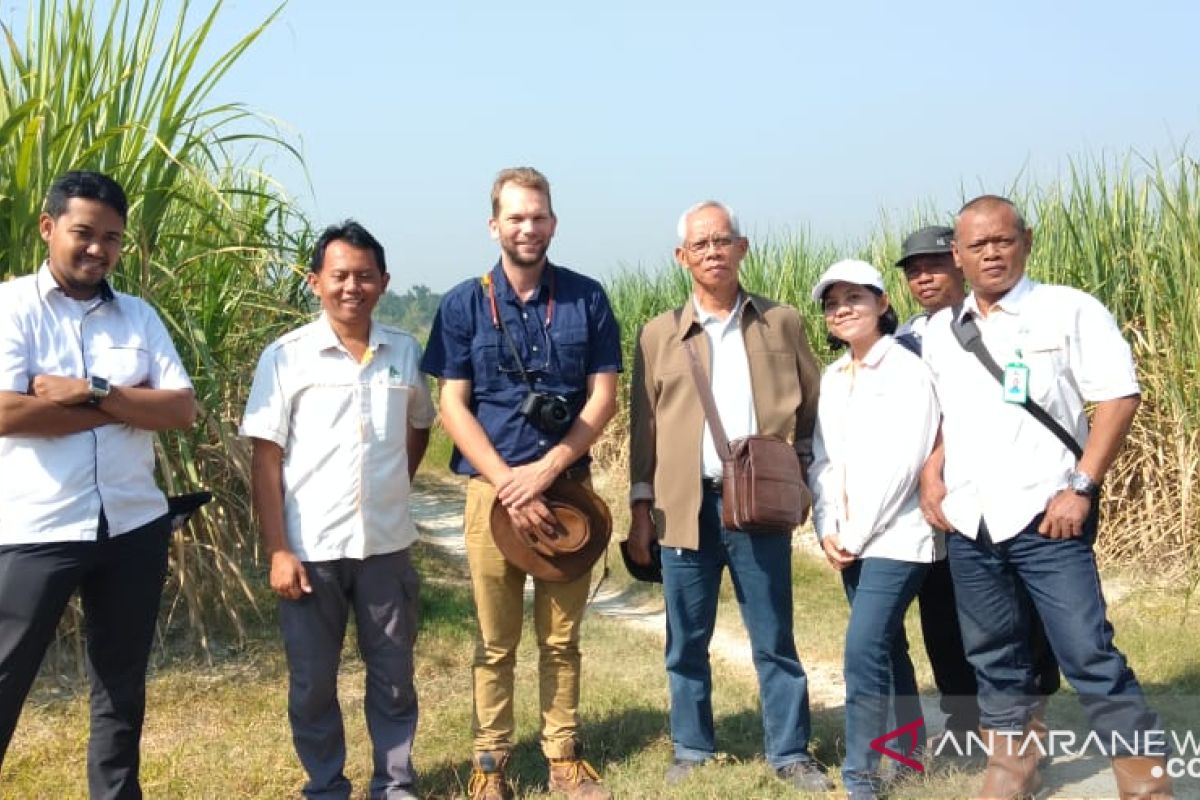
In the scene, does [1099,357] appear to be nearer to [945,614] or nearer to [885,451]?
[885,451]

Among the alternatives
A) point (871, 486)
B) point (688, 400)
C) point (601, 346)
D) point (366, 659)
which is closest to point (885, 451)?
point (871, 486)

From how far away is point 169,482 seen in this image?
15.0 ft

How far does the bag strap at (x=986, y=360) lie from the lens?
3201 mm

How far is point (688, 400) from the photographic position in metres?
3.73

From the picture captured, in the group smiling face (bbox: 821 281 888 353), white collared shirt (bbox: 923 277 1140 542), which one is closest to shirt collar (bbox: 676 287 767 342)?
smiling face (bbox: 821 281 888 353)

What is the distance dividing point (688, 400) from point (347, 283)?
114 cm

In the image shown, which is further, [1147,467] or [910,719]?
[1147,467]

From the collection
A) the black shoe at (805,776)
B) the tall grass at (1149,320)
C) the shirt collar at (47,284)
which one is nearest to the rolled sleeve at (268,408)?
the shirt collar at (47,284)

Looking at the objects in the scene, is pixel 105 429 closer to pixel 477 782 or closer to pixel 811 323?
pixel 477 782

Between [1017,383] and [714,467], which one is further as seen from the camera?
[714,467]

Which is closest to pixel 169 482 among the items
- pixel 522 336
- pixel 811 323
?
pixel 522 336

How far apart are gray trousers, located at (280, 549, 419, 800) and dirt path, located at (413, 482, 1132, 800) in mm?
1935

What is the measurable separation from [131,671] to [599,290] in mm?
1810

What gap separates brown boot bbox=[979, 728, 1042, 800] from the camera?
3.46 meters
